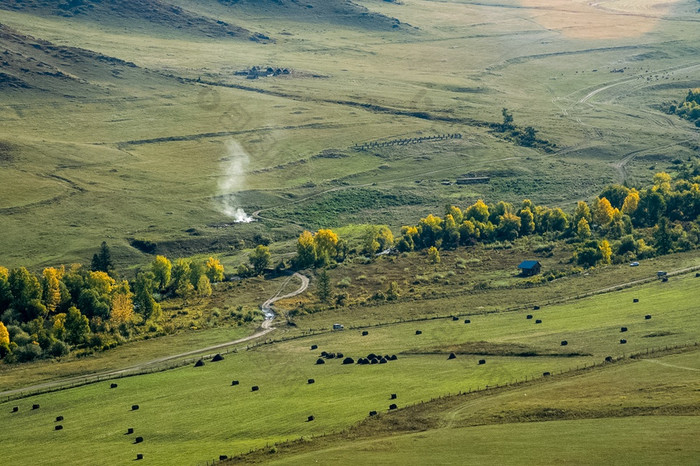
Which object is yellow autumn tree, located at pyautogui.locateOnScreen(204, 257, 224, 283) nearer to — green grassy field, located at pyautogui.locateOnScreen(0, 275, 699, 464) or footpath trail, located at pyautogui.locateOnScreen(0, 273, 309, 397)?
footpath trail, located at pyautogui.locateOnScreen(0, 273, 309, 397)

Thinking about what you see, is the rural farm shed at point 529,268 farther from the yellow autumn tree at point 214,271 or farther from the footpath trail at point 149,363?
the yellow autumn tree at point 214,271

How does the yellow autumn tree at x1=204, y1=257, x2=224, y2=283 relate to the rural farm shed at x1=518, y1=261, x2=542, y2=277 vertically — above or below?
below

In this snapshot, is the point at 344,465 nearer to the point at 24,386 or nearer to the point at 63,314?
the point at 24,386

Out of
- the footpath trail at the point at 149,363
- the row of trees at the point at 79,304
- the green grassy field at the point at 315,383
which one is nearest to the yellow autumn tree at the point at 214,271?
the row of trees at the point at 79,304

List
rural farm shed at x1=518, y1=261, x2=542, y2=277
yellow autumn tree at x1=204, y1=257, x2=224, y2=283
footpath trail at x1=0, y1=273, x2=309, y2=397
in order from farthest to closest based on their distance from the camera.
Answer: yellow autumn tree at x1=204, y1=257, x2=224, y2=283, rural farm shed at x1=518, y1=261, x2=542, y2=277, footpath trail at x1=0, y1=273, x2=309, y2=397

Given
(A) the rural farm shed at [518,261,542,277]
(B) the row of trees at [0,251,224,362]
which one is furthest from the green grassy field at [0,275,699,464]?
(A) the rural farm shed at [518,261,542,277]

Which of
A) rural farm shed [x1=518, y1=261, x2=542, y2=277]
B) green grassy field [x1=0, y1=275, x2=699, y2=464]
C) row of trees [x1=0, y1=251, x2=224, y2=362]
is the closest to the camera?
green grassy field [x1=0, y1=275, x2=699, y2=464]
